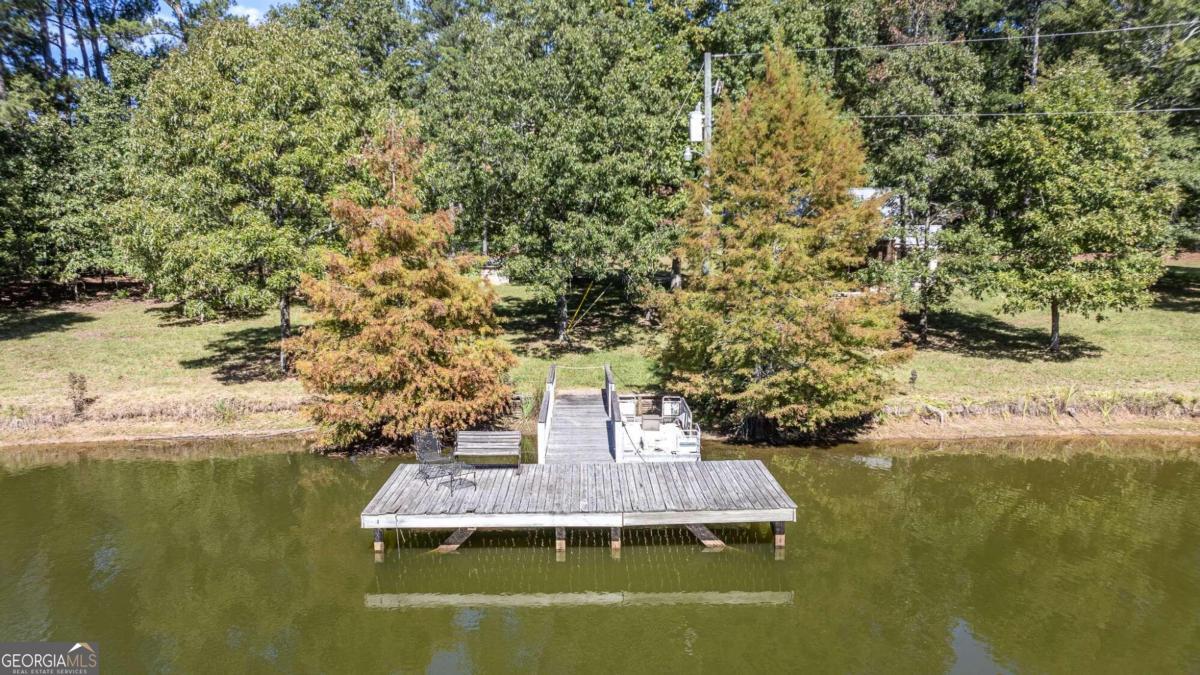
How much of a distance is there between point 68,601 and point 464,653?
6.90 metres

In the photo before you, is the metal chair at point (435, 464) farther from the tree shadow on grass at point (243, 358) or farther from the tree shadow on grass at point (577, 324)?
the tree shadow on grass at point (243, 358)

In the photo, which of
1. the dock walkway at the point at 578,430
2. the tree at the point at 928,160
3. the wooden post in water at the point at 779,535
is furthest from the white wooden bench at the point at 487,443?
the tree at the point at 928,160

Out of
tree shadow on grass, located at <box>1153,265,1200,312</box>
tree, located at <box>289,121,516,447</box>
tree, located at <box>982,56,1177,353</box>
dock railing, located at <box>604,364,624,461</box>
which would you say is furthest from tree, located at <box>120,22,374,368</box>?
tree shadow on grass, located at <box>1153,265,1200,312</box>

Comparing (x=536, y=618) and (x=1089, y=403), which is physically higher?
(x=1089, y=403)

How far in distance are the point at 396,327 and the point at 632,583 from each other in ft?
26.8

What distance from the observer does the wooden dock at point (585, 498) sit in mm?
12430

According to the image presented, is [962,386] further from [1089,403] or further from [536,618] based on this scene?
[536,618]

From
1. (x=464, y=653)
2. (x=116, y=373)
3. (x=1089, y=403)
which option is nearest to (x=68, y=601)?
(x=464, y=653)

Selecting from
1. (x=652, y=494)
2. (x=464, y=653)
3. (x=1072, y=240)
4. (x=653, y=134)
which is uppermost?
(x=653, y=134)

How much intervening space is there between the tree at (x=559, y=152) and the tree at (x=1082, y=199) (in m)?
12.2

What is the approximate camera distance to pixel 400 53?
3994cm

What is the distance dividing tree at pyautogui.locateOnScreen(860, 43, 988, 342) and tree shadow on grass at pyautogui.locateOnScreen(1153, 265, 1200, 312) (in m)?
13.0

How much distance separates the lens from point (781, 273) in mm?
16656

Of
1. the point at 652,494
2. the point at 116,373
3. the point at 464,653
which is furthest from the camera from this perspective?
the point at 116,373
